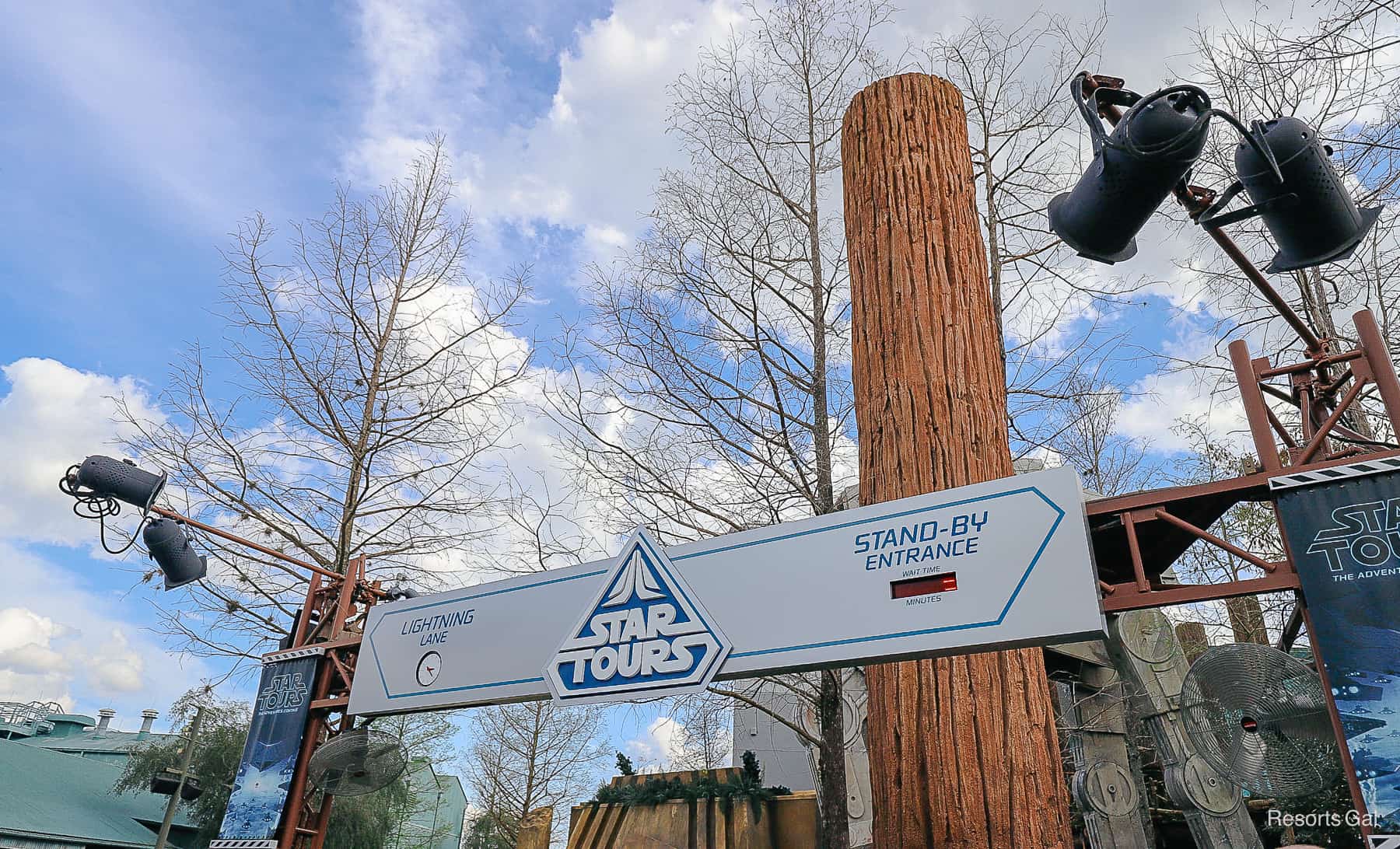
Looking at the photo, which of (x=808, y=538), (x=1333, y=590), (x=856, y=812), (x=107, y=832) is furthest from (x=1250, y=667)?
(x=107, y=832)

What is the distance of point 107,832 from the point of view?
19.7 meters

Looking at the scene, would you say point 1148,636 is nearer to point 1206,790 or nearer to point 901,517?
point 1206,790

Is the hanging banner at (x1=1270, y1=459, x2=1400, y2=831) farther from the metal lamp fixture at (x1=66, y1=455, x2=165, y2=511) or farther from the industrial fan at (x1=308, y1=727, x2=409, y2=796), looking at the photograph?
the metal lamp fixture at (x1=66, y1=455, x2=165, y2=511)

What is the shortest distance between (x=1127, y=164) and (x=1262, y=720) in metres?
2.42

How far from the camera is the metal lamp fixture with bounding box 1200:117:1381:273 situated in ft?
10.6

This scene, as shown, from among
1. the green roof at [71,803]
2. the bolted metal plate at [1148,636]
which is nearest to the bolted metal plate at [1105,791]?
the bolted metal plate at [1148,636]

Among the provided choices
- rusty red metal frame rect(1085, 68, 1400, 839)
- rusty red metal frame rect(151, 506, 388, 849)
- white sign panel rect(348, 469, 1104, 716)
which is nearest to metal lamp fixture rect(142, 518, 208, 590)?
rusty red metal frame rect(151, 506, 388, 849)

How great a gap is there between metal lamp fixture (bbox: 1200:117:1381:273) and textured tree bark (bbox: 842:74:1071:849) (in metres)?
1.38

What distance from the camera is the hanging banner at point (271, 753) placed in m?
6.69

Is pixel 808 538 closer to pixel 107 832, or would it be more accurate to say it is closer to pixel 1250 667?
pixel 1250 667

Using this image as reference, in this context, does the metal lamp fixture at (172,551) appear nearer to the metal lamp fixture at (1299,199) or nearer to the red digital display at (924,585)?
the red digital display at (924,585)

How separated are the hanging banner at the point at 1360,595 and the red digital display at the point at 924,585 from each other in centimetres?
124

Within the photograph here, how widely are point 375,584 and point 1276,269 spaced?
7.24 metres

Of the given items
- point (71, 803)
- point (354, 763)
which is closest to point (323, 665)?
point (354, 763)
